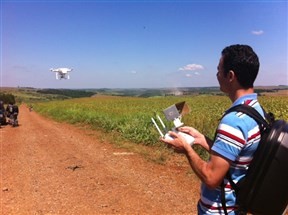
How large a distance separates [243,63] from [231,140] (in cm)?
46

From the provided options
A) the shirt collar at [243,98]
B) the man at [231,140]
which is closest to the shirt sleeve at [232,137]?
the man at [231,140]

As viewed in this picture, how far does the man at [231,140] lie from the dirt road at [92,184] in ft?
12.5

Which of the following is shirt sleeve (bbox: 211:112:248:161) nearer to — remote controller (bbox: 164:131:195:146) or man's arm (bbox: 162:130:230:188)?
man's arm (bbox: 162:130:230:188)

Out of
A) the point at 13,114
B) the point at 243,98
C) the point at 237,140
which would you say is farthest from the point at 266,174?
the point at 13,114

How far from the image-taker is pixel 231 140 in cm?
198

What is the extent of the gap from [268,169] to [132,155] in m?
8.71

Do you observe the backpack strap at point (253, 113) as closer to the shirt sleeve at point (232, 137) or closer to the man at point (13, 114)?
the shirt sleeve at point (232, 137)

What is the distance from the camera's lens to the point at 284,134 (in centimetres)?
193

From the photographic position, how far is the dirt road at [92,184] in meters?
6.15

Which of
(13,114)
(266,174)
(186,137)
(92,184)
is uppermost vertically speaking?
(186,137)

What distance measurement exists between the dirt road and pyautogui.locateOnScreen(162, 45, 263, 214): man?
3808mm

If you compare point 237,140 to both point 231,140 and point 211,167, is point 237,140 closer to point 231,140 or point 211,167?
point 231,140

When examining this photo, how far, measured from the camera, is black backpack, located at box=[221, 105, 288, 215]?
1.94 meters

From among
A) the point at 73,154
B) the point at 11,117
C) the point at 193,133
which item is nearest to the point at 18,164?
the point at 73,154
